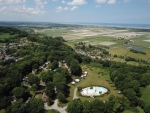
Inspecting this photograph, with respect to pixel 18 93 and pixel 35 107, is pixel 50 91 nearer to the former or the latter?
pixel 35 107

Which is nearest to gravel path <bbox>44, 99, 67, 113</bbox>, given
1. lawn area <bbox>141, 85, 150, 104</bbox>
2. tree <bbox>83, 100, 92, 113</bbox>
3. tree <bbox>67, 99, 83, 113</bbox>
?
tree <bbox>67, 99, 83, 113</bbox>

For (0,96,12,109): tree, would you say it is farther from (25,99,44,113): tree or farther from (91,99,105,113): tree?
(91,99,105,113): tree

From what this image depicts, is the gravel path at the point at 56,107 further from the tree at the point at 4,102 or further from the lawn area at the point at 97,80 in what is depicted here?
the tree at the point at 4,102

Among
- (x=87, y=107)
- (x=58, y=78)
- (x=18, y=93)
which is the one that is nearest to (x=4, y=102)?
(x=18, y=93)

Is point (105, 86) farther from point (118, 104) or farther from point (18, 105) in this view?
point (18, 105)

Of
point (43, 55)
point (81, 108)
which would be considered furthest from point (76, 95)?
point (43, 55)

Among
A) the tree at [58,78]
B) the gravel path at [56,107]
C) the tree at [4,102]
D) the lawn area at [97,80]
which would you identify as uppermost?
the tree at [58,78]

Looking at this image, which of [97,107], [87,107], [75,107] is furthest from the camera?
[97,107]

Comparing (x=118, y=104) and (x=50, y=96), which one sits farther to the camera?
(x=50, y=96)

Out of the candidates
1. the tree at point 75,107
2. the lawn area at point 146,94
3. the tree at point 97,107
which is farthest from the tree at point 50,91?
the lawn area at point 146,94

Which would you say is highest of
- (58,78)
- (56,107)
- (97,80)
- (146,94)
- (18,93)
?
(58,78)

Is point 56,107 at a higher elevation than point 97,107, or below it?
below
